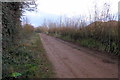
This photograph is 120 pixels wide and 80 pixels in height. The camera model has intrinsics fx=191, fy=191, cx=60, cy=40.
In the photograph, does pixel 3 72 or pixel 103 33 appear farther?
pixel 103 33

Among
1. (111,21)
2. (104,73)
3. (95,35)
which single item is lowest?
(104,73)

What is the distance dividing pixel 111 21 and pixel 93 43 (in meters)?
4.21

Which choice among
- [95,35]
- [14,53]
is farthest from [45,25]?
[14,53]

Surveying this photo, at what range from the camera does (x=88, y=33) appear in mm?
21984

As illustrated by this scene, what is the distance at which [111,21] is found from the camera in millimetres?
15680

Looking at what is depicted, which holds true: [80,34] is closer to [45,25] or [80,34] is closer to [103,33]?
[103,33]

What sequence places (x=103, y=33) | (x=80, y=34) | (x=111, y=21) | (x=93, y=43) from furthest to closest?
(x=80, y=34), (x=93, y=43), (x=103, y=33), (x=111, y=21)

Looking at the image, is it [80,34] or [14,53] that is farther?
[80,34]

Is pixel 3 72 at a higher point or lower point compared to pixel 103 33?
lower

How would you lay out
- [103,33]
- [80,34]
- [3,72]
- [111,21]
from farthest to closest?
[80,34] → [103,33] → [111,21] → [3,72]

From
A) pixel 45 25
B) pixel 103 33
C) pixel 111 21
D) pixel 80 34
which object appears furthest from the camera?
pixel 45 25

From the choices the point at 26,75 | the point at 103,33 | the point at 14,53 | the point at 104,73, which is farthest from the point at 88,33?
the point at 26,75

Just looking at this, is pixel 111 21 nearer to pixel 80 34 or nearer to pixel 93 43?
pixel 93 43

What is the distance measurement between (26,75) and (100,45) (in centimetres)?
1144
